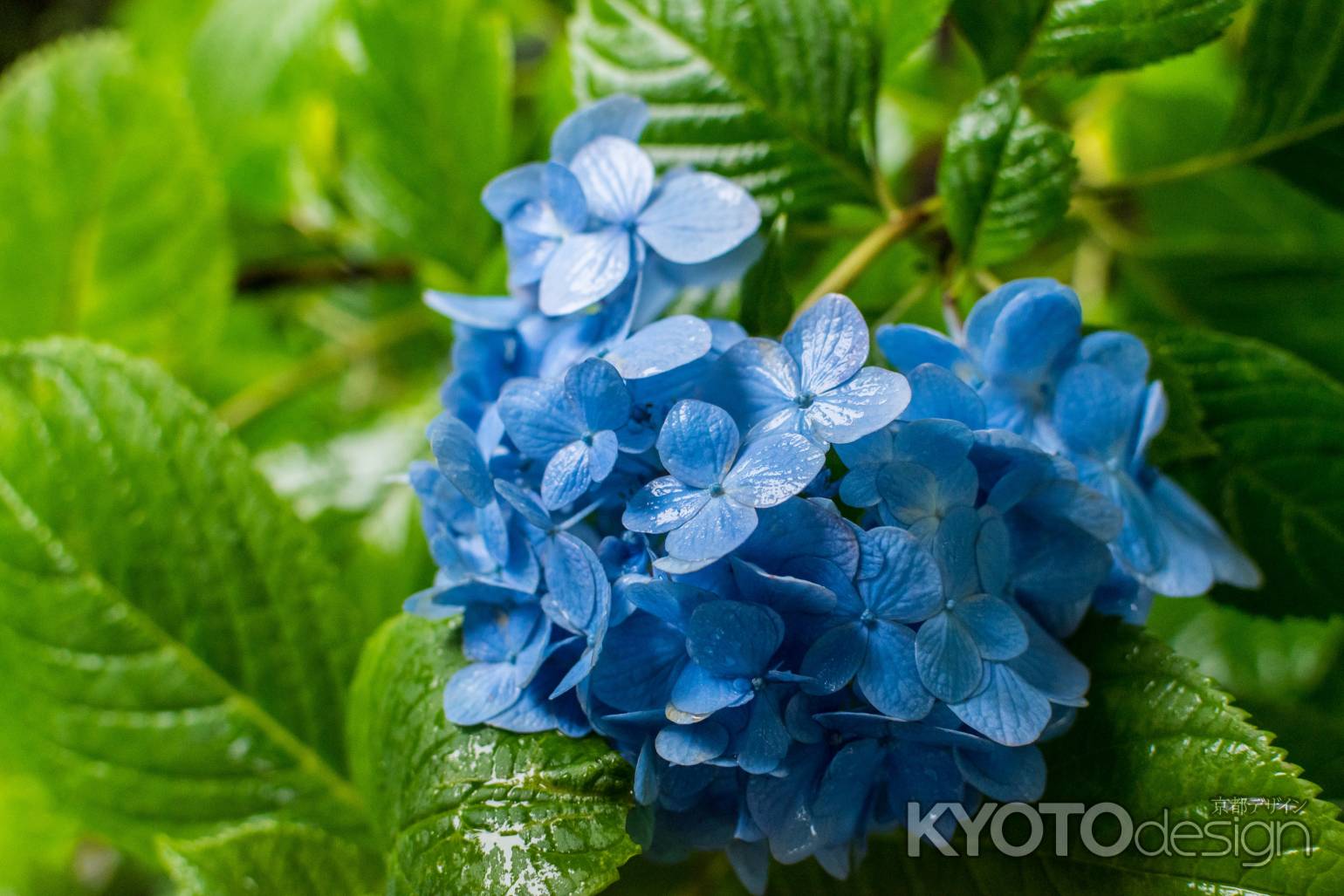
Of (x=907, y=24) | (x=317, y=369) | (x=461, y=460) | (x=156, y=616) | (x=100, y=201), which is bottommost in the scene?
(x=317, y=369)

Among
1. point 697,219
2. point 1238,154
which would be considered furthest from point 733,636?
point 1238,154

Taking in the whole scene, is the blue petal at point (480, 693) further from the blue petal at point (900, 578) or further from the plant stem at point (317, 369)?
the plant stem at point (317, 369)

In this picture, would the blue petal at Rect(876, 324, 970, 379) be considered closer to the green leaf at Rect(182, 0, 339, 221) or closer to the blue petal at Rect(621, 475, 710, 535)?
the blue petal at Rect(621, 475, 710, 535)

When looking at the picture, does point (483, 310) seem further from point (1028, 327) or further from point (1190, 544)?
point (1190, 544)

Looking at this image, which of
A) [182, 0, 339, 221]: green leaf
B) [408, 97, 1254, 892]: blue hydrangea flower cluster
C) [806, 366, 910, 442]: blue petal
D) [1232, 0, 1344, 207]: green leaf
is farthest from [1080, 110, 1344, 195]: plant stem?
[182, 0, 339, 221]: green leaf

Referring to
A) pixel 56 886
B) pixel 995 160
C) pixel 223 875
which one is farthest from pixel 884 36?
pixel 56 886

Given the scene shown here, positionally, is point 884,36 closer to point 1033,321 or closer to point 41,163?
point 1033,321
